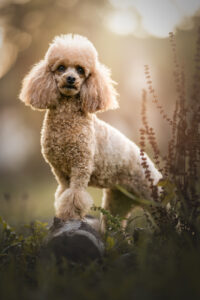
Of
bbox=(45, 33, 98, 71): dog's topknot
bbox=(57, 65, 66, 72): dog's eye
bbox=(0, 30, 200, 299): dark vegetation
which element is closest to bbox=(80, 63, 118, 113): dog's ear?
bbox=(45, 33, 98, 71): dog's topknot

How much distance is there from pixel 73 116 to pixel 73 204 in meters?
0.75

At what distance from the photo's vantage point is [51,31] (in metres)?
9.58

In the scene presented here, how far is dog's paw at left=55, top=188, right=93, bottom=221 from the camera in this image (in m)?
2.88

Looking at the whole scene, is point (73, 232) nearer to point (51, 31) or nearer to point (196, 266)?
point (196, 266)

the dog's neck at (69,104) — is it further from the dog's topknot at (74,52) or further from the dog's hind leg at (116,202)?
the dog's hind leg at (116,202)

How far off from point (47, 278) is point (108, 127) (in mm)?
1840

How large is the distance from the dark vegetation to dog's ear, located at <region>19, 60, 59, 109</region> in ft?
2.94

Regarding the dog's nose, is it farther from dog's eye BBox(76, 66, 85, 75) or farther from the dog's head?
dog's eye BBox(76, 66, 85, 75)

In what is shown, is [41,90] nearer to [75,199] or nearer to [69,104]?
[69,104]

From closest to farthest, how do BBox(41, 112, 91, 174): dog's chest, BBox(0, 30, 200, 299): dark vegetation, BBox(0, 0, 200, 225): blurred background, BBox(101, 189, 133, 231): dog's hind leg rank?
BBox(0, 30, 200, 299): dark vegetation, BBox(41, 112, 91, 174): dog's chest, BBox(101, 189, 133, 231): dog's hind leg, BBox(0, 0, 200, 225): blurred background

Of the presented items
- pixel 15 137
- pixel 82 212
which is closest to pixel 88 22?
pixel 15 137

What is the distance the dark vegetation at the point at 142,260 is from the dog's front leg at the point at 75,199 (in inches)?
8.9

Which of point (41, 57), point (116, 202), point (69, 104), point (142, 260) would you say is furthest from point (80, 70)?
point (41, 57)

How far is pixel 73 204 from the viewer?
2.88 metres
